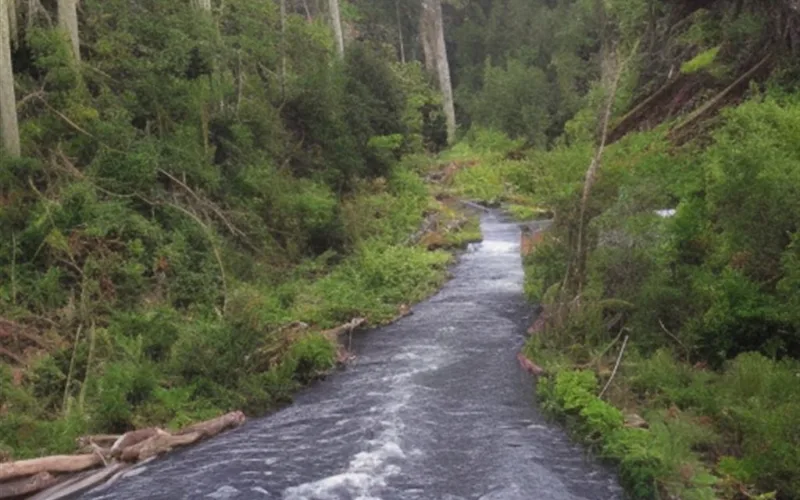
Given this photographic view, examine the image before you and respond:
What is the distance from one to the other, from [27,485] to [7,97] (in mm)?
8103

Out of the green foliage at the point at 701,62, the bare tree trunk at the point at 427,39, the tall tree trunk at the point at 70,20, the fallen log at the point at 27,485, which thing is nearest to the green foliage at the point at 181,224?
the tall tree trunk at the point at 70,20

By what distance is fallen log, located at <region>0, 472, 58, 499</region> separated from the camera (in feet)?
30.0

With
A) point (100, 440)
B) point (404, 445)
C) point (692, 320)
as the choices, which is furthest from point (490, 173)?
point (100, 440)

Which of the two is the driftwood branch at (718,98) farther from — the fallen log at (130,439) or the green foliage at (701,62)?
the fallen log at (130,439)

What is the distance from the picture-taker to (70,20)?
1709cm

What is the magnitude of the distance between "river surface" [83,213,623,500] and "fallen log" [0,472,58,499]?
0.69 metres

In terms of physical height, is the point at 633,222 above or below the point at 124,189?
below

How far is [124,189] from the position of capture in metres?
15.9

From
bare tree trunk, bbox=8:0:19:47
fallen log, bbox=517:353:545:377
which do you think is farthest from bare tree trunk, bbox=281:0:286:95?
fallen log, bbox=517:353:545:377

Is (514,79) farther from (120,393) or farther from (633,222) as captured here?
(120,393)

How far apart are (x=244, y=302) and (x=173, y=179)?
438 cm

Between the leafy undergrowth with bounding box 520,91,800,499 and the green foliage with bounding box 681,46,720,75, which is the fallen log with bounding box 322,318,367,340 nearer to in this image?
the leafy undergrowth with bounding box 520,91,800,499

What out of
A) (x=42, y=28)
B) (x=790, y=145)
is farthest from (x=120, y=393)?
(x=790, y=145)

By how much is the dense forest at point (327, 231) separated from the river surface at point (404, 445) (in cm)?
60
